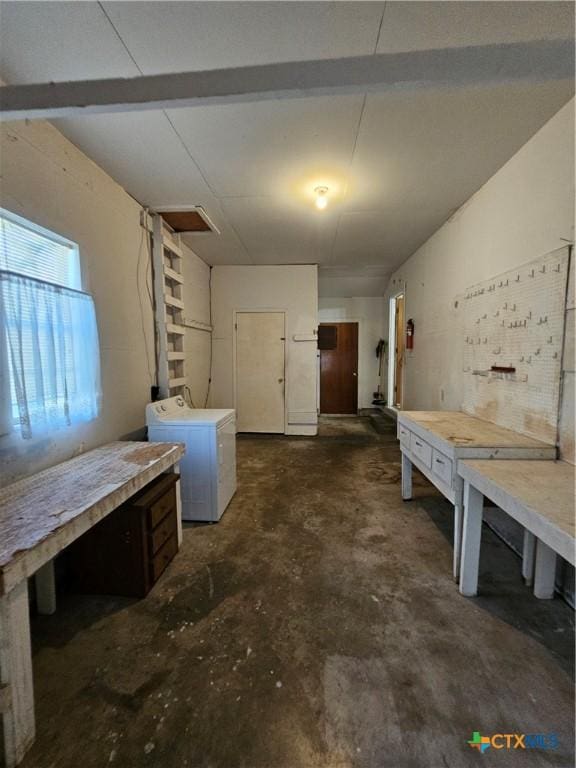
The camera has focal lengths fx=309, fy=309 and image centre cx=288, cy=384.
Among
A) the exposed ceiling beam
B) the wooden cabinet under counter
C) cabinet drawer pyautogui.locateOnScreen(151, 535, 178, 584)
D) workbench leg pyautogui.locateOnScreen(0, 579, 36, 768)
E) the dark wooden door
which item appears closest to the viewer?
the exposed ceiling beam

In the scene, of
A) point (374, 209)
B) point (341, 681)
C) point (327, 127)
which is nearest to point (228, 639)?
point (341, 681)

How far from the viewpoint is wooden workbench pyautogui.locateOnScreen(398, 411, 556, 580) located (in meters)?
1.76

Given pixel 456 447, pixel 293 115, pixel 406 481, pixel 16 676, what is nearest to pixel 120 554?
pixel 16 676

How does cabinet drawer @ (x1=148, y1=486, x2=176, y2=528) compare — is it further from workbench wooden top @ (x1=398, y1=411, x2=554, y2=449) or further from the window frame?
workbench wooden top @ (x1=398, y1=411, x2=554, y2=449)

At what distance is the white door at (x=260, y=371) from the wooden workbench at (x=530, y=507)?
3.57 m

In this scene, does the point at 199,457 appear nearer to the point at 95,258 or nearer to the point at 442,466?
the point at 95,258

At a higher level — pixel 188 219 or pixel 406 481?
pixel 188 219

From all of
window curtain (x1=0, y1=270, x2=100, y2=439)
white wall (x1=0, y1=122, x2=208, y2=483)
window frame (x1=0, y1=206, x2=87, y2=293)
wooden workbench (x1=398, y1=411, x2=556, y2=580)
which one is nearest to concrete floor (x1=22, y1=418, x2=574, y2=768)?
wooden workbench (x1=398, y1=411, x2=556, y2=580)

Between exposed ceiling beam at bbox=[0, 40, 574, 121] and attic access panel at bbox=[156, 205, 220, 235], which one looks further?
attic access panel at bbox=[156, 205, 220, 235]

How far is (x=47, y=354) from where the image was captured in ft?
5.51

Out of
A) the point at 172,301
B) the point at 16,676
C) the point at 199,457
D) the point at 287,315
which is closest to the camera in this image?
the point at 16,676

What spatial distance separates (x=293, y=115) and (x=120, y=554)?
2.69 metres

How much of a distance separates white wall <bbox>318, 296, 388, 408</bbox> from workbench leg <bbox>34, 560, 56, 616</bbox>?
251 inches

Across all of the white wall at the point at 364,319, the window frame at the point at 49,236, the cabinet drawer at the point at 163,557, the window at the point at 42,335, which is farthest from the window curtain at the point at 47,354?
the white wall at the point at 364,319
